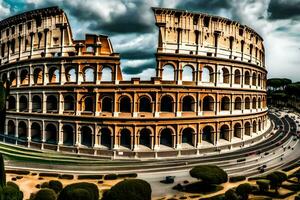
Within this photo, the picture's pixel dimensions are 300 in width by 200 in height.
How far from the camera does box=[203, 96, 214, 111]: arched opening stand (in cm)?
4569

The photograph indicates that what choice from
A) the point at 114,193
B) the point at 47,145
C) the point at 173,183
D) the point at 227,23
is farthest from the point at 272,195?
the point at 47,145

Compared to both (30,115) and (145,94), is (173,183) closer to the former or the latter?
(145,94)

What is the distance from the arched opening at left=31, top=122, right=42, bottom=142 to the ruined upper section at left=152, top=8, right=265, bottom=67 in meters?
25.6

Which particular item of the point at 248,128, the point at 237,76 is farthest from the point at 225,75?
the point at 248,128

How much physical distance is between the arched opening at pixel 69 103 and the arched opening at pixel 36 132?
7.35 m

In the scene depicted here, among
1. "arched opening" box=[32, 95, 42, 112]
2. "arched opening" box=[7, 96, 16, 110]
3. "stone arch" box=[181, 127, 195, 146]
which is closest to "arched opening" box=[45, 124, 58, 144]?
"arched opening" box=[32, 95, 42, 112]

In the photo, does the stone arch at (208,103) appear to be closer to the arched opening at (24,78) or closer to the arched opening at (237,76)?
the arched opening at (237,76)

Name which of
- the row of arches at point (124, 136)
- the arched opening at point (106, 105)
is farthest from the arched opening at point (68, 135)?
the arched opening at point (106, 105)

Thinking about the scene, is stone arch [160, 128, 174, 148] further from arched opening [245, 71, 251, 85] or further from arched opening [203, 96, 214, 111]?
arched opening [245, 71, 251, 85]

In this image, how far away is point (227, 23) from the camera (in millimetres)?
47719

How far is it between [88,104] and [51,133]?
9.15 metres

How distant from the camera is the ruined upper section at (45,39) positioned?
143ft

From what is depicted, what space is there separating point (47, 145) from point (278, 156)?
37.8m

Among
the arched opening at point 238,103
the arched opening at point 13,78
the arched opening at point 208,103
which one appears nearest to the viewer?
the arched opening at point 208,103
